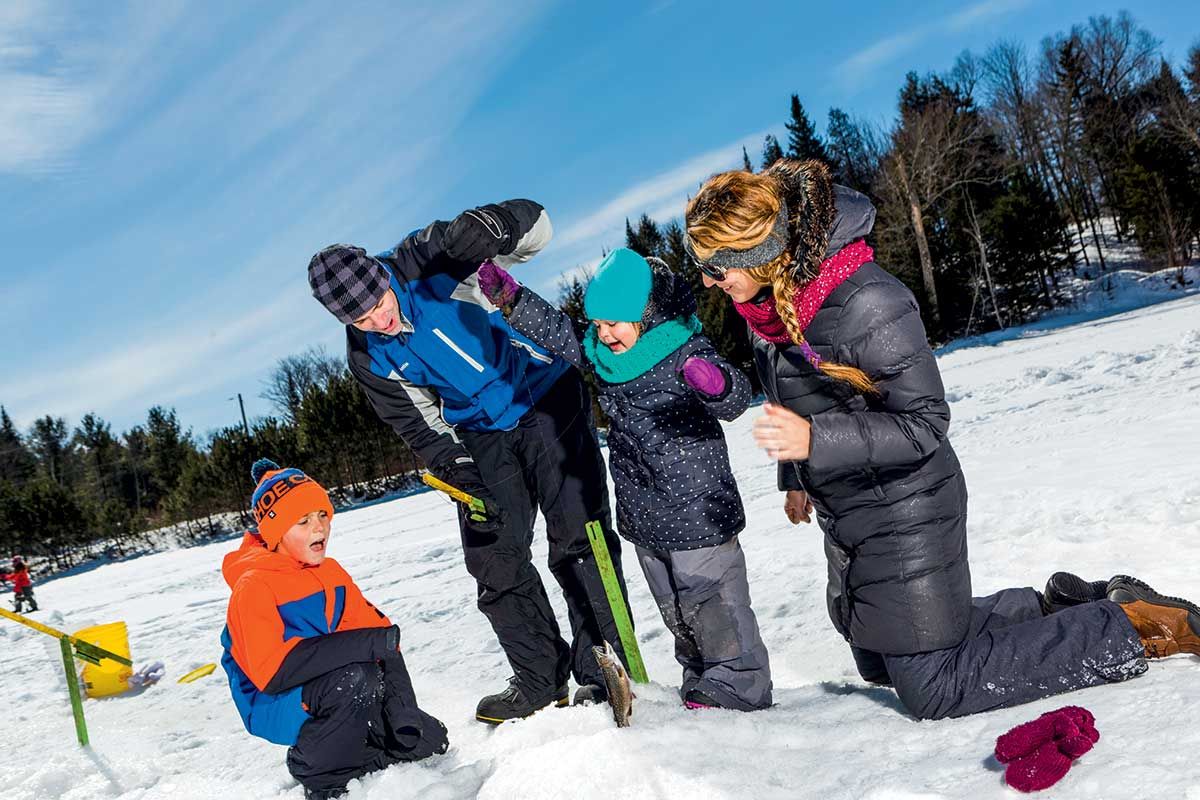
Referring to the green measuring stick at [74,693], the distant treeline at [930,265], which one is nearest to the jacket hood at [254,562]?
the green measuring stick at [74,693]

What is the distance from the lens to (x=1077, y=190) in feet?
135

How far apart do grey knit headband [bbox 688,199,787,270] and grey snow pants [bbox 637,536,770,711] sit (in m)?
1.06

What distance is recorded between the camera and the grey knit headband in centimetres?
239

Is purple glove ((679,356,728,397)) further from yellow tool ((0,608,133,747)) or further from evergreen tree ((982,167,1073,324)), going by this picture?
evergreen tree ((982,167,1073,324))

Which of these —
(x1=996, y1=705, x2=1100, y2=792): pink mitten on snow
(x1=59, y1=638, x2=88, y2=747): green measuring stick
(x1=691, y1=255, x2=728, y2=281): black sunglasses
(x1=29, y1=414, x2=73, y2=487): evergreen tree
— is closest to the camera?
(x1=996, y1=705, x2=1100, y2=792): pink mitten on snow

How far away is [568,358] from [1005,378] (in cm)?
1069

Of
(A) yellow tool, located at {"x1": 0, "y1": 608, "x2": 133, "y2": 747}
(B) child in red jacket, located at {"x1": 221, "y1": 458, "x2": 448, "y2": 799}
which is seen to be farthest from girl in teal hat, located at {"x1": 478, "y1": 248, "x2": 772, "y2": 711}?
(A) yellow tool, located at {"x1": 0, "y1": 608, "x2": 133, "y2": 747}

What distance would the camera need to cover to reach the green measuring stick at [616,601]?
2801 millimetres

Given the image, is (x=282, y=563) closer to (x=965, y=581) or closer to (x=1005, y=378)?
(x=965, y=581)

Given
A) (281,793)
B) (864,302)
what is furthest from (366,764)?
(864,302)

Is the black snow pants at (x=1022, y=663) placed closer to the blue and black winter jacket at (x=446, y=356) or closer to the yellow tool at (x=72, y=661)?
the blue and black winter jacket at (x=446, y=356)

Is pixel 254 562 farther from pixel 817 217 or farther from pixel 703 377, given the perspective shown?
pixel 817 217

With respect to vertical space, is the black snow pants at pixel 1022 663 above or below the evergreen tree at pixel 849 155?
below

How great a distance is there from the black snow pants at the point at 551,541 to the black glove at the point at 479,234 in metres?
0.78
